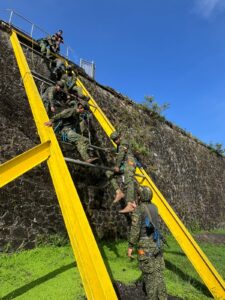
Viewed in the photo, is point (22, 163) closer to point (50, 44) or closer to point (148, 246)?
point (148, 246)

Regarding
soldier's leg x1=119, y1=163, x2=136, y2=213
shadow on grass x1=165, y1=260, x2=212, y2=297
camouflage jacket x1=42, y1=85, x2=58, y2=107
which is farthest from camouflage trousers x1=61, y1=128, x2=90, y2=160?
shadow on grass x1=165, y1=260, x2=212, y2=297

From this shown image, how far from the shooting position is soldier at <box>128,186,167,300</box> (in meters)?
4.72

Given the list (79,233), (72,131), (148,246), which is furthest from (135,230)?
(72,131)

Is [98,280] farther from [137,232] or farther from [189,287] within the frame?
[189,287]

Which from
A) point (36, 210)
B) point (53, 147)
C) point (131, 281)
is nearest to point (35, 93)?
point (53, 147)

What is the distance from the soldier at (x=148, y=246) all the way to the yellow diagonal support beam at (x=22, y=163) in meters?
1.77

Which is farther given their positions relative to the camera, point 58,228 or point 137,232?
point 58,228

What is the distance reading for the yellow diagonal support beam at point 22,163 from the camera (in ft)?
14.7

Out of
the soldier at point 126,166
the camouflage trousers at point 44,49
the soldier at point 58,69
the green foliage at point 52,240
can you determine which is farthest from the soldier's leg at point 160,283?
the camouflage trousers at point 44,49

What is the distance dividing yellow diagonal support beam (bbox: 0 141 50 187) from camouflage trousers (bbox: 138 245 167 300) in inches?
87.7

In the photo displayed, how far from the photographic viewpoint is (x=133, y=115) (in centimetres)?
1438

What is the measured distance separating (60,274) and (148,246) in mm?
1856

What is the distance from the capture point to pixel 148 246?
4836 millimetres

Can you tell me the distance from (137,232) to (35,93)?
3.75 metres
